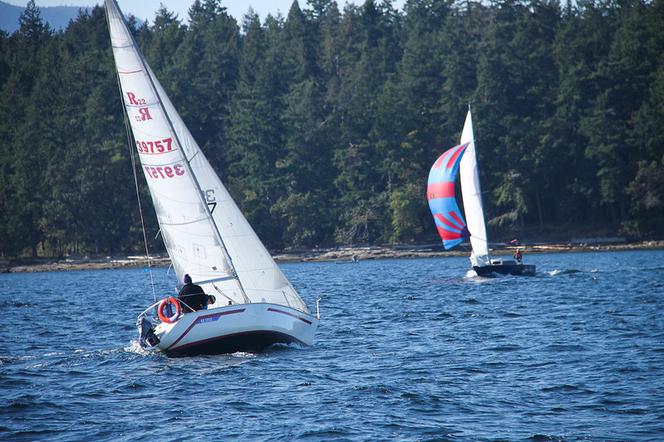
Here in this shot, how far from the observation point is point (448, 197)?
4953 centimetres

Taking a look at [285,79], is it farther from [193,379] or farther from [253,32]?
[193,379]

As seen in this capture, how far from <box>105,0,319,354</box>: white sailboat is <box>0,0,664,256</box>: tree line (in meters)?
61.1

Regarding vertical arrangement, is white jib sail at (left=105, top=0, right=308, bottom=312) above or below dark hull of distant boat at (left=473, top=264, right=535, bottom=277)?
above

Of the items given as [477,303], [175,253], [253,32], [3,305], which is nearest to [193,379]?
[175,253]

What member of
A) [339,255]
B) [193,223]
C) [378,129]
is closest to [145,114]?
[193,223]

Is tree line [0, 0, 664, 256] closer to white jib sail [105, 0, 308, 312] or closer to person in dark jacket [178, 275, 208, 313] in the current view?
white jib sail [105, 0, 308, 312]

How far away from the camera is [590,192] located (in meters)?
82.9

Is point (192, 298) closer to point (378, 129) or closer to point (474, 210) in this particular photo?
point (474, 210)

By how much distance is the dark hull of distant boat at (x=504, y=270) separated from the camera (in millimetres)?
47906

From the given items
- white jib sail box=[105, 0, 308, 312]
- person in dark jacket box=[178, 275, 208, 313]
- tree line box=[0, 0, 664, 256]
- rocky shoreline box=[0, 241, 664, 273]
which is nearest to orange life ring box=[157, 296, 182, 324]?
person in dark jacket box=[178, 275, 208, 313]

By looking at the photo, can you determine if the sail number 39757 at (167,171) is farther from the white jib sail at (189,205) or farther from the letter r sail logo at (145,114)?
the letter r sail logo at (145,114)

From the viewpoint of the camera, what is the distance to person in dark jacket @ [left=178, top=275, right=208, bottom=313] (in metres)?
21.6

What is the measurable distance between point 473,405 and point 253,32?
11092 cm

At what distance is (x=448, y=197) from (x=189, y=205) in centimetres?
2854
